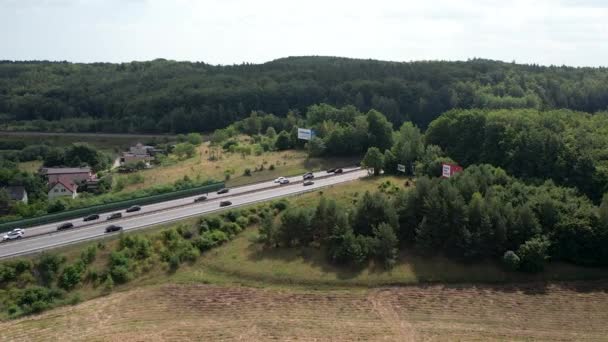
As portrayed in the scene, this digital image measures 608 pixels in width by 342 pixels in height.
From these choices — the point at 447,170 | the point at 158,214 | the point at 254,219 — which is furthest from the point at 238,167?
the point at 447,170

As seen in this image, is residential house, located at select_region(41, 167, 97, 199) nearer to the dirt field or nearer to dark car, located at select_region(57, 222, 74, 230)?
dark car, located at select_region(57, 222, 74, 230)

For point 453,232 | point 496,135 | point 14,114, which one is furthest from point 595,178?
point 14,114

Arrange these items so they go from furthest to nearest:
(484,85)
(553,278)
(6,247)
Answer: (484,85) < (6,247) < (553,278)

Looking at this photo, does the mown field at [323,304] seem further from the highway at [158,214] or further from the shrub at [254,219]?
the shrub at [254,219]

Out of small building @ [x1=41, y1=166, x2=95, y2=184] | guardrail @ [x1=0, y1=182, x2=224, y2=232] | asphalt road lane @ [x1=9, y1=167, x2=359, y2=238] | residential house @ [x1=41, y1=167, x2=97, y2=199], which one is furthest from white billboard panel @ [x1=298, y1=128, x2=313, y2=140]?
small building @ [x1=41, y1=166, x2=95, y2=184]

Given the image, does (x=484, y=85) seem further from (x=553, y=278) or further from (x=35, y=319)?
(x=35, y=319)

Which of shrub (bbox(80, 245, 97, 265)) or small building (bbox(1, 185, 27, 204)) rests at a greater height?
small building (bbox(1, 185, 27, 204))
